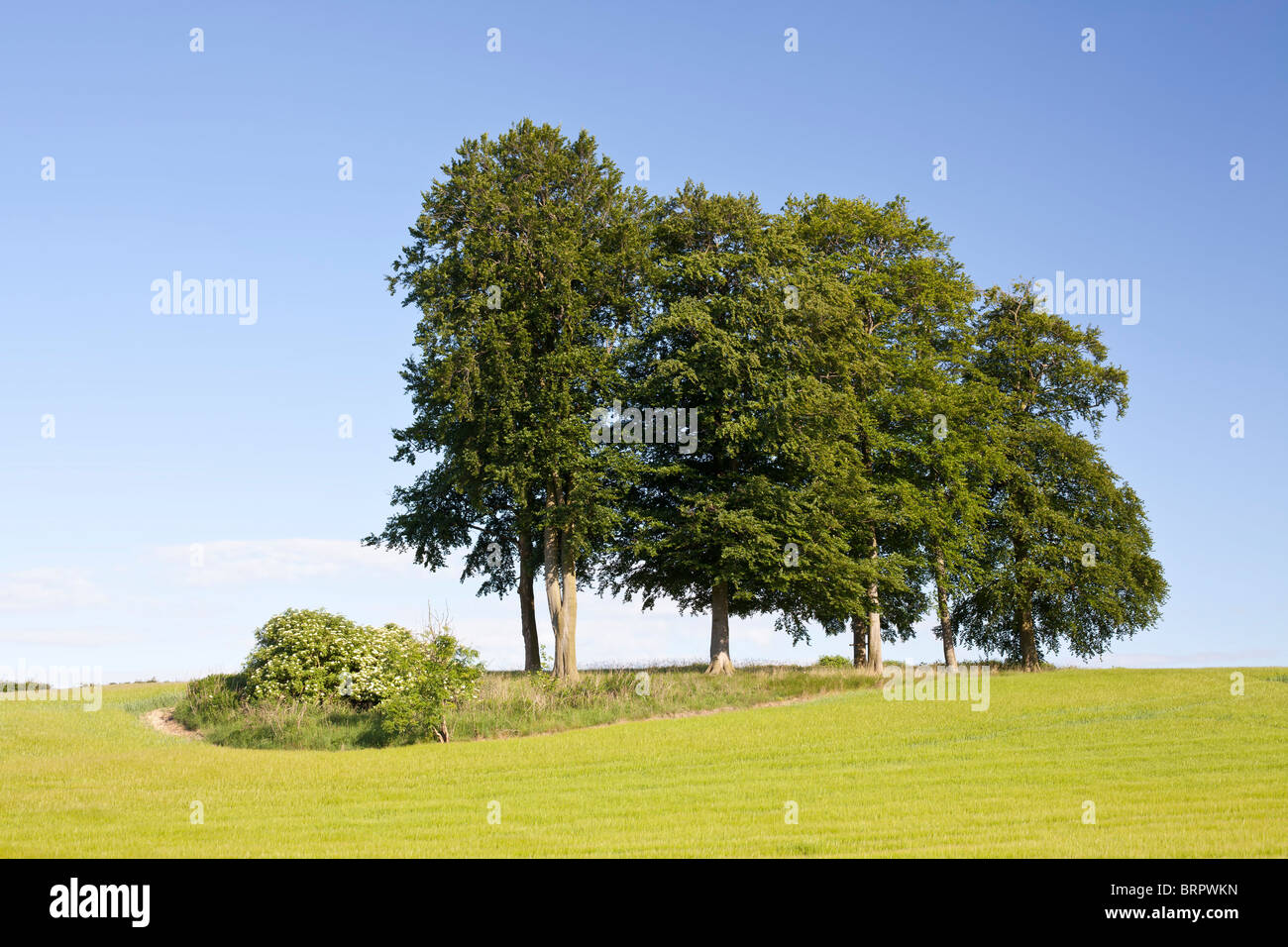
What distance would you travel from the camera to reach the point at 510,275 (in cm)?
3662

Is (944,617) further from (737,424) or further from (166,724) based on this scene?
(166,724)

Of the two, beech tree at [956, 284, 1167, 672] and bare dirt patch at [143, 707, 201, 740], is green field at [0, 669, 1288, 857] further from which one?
beech tree at [956, 284, 1167, 672]

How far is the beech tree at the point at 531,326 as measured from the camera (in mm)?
35344

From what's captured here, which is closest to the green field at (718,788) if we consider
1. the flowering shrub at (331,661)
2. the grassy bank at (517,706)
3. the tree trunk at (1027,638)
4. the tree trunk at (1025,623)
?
the grassy bank at (517,706)

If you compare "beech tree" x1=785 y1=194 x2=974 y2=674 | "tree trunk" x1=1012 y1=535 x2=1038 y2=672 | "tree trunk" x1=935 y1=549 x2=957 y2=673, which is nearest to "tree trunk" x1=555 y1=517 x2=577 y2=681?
"beech tree" x1=785 y1=194 x2=974 y2=674

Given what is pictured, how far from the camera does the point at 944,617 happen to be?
45.9 m

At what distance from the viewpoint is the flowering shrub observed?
2755 cm

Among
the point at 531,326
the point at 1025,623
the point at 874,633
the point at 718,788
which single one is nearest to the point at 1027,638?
the point at 1025,623

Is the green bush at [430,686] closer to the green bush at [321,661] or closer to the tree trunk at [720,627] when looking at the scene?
the green bush at [321,661]

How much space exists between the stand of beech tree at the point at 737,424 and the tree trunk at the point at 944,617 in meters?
0.13

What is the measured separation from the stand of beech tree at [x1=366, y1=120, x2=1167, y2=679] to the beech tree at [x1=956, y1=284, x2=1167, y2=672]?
14 centimetres
